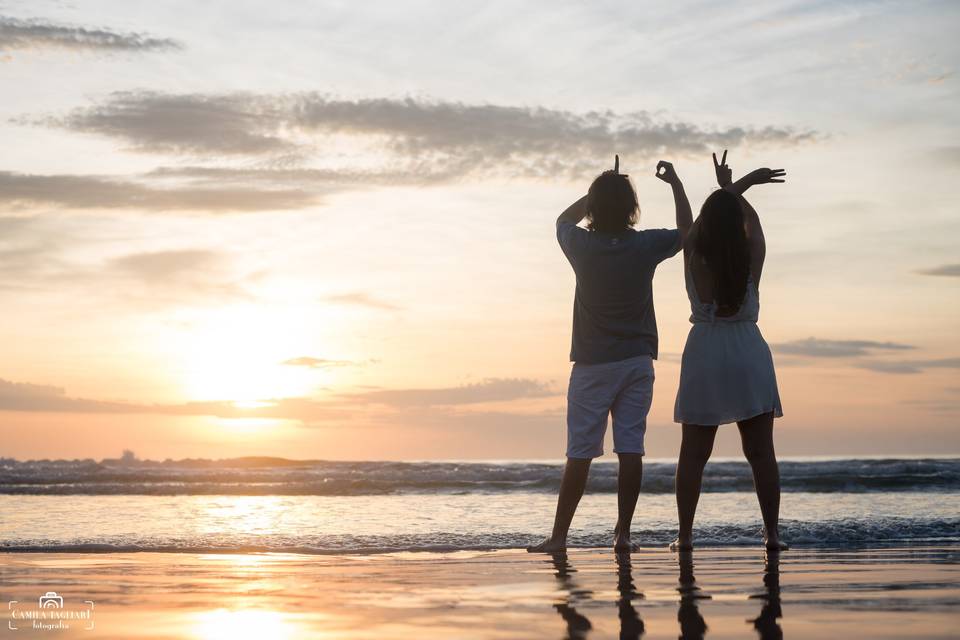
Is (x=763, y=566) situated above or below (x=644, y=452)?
below

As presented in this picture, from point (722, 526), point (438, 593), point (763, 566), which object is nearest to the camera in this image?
point (438, 593)

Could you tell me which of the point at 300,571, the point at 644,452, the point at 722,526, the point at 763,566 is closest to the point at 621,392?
the point at 644,452

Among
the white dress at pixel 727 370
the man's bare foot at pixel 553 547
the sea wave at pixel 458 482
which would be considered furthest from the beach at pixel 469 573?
the sea wave at pixel 458 482

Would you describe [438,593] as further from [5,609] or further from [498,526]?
[498,526]

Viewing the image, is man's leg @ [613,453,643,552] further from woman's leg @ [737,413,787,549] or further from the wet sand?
woman's leg @ [737,413,787,549]

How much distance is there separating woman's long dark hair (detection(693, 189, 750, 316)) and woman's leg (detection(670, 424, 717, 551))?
0.64 metres

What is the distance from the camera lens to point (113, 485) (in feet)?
55.0

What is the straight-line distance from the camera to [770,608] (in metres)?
2.74

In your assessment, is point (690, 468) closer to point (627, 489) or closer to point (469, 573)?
point (627, 489)

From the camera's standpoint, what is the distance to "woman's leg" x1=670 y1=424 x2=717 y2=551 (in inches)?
189

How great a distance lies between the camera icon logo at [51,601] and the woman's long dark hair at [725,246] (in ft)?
10.3

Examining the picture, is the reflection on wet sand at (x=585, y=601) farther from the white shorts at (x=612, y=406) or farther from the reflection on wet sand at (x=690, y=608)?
the white shorts at (x=612, y=406)

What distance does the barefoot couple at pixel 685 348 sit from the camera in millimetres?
4668

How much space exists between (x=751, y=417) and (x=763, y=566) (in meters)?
0.91
